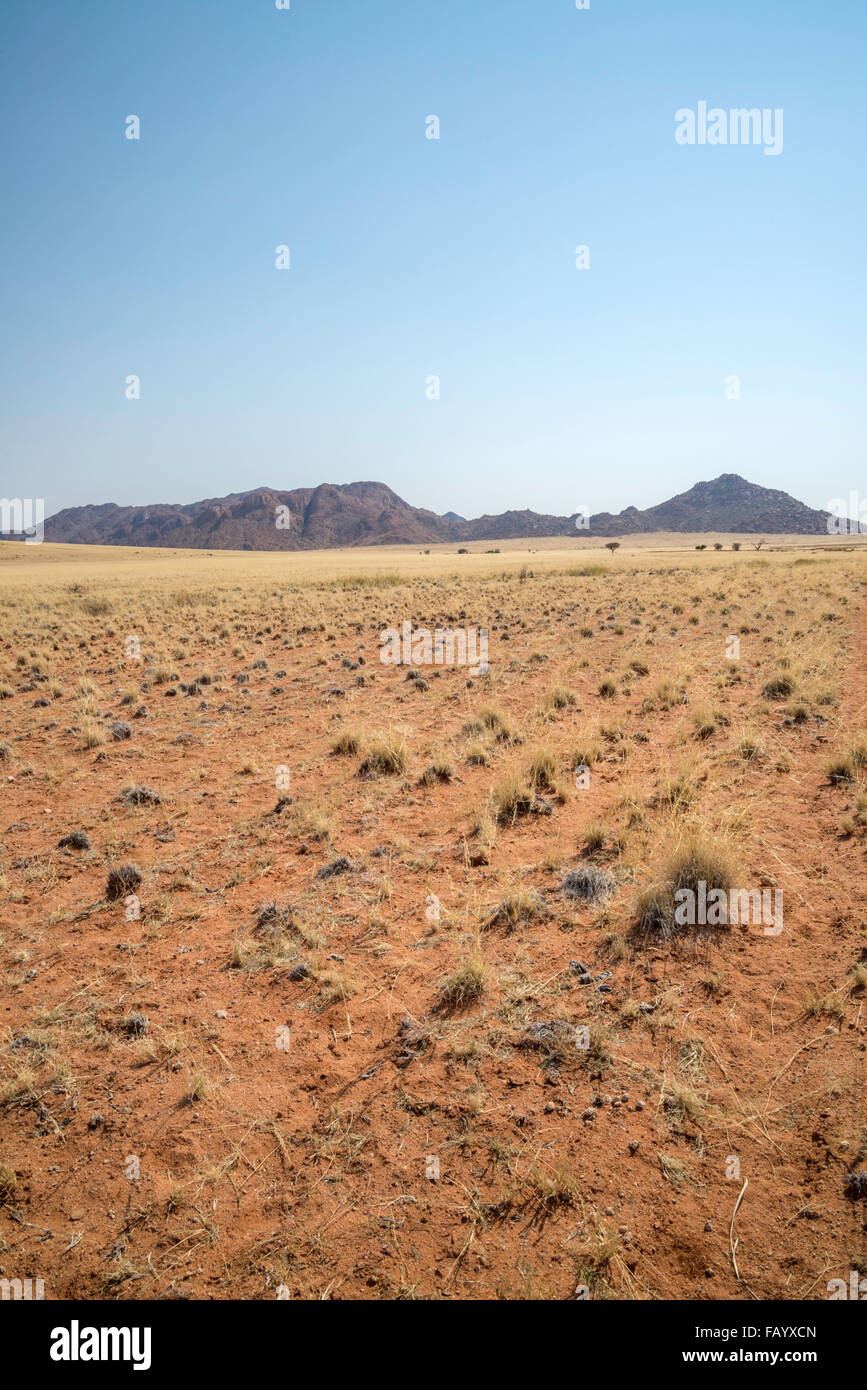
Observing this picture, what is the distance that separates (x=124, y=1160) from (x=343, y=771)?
5474mm

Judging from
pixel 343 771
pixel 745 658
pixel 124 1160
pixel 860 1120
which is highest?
pixel 745 658

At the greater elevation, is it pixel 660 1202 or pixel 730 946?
pixel 730 946

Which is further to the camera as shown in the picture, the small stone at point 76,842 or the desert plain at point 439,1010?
the small stone at point 76,842

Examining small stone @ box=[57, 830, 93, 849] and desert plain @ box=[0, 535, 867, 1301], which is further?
small stone @ box=[57, 830, 93, 849]

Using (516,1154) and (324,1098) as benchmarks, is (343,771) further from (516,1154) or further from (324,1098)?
(516,1154)

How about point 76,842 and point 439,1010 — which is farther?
point 76,842

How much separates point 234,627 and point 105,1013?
18265 millimetres

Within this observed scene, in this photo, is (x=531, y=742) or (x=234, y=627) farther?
(x=234, y=627)

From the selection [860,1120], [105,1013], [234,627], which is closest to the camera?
[860,1120]

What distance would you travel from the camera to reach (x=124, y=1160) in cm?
317

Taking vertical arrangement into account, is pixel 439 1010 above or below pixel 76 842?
below

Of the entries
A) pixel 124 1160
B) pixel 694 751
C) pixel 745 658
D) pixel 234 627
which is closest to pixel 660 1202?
pixel 124 1160

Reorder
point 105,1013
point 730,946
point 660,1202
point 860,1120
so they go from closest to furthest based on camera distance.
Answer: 1. point 660,1202
2. point 860,1120
3. point 105,1013
4. point 730,946

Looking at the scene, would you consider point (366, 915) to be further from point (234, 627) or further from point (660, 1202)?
point (234, 627)
